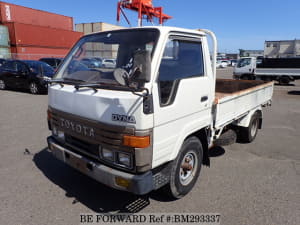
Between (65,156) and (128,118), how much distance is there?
1.28 meters

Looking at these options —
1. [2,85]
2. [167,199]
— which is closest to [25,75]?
Result: [2,85]

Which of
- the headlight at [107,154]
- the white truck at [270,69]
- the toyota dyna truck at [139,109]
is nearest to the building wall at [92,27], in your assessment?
the white truck at [270,69]

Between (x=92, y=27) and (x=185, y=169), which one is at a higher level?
(x=92, y=27)

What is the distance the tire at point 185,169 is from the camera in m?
2.81

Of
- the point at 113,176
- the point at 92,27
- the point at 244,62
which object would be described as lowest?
the point at 113,176

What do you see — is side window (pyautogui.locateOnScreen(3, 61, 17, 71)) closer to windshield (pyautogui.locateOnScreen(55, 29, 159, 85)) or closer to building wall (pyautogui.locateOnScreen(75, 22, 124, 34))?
windshield (pyautogui.locateOnScreen(55, 29, 159, 85))

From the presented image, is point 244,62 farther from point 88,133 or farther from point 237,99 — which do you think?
point 88,133

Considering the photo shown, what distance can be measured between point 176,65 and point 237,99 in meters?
1.79

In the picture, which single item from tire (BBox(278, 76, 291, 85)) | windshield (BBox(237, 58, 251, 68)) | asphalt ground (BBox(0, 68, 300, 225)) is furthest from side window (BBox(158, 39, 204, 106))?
tire (BBox(278, 76, 291, 85))

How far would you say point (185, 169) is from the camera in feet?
10.1

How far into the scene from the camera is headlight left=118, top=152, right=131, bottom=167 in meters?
2.32

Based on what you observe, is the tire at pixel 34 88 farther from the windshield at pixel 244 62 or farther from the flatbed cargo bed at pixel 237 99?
the windshield at pixel 244 62

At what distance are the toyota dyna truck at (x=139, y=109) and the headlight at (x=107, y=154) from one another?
12 millimetres

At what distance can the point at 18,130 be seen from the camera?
18.9 feet
